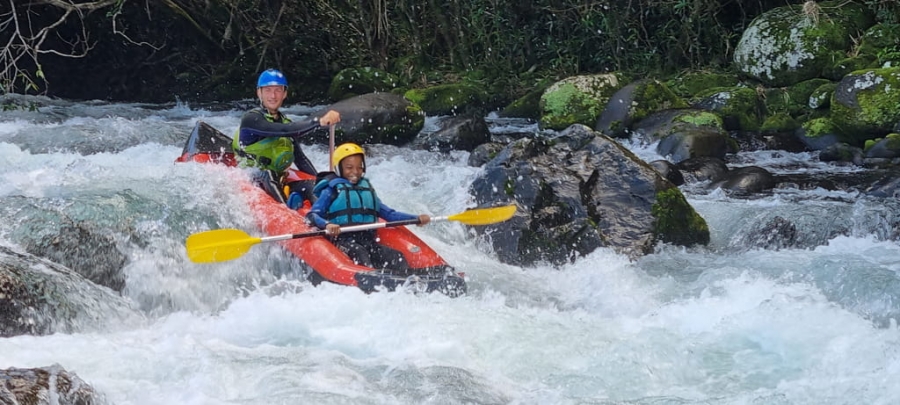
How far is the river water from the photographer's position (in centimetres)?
386

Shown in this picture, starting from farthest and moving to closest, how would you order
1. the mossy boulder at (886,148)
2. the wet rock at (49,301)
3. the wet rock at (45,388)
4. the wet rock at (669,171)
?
1. the mossy boulder at (886,148)
2. the wet rock at (669,171)
3. the wet rock at (49,301)
4. the wet rock at (45,388)

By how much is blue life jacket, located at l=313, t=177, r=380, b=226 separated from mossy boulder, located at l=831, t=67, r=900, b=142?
5.52 m

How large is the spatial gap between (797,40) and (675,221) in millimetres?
5066

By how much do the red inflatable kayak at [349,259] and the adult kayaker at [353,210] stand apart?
0.07 m

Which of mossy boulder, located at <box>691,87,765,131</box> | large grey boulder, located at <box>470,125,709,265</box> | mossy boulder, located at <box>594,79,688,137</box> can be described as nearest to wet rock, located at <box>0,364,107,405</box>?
large grey boulder, located at <box>470,125,709,265</box>

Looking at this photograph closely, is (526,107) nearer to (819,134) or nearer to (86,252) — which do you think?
(819,134)

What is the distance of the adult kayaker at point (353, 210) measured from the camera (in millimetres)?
5328

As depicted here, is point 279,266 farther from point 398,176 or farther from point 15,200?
point 398,176

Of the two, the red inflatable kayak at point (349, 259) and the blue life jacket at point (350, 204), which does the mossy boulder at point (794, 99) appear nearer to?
the red inflatable kayak at point (349, 259)

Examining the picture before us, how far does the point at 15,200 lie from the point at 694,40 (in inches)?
334

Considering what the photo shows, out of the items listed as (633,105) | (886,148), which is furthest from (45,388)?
(633,105)

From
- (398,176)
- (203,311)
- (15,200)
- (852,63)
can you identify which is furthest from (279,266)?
(852,63)

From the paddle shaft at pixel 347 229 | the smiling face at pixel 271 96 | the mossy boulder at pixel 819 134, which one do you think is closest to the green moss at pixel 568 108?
the mossy boulder at pixel 819 134

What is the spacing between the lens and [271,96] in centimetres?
607
